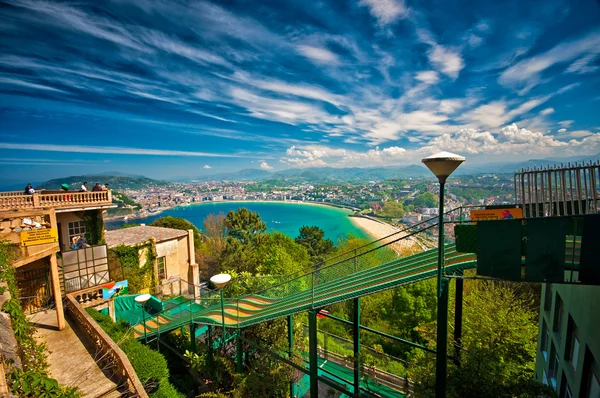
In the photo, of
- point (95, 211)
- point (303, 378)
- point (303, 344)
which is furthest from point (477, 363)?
point (95, 211)

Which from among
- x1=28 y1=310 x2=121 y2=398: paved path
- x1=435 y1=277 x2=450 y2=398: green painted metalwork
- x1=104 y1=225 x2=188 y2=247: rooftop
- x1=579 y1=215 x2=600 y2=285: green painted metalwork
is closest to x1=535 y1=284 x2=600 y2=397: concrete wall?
x1=579 y1=215 x2=600 y2=285: green painted metalwork

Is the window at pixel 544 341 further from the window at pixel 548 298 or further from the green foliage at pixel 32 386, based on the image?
the green foliage at pixel 32 386

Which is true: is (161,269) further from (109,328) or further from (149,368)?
(149,368)

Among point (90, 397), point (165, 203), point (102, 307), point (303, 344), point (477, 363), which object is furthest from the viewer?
point (165, 203)

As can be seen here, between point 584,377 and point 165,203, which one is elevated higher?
point 584,377

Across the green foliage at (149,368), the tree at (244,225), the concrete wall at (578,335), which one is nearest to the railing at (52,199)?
the green foliage at (149,368)

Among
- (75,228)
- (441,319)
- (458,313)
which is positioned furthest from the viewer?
(75,228)

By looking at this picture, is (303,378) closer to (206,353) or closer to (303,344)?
(303,344)

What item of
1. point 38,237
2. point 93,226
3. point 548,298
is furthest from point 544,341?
point 93,226
